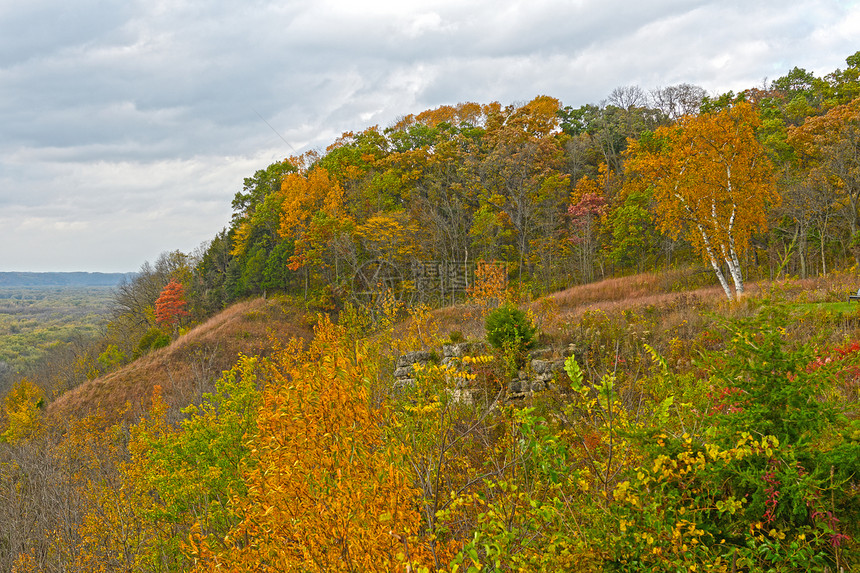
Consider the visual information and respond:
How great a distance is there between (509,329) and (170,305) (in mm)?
33582

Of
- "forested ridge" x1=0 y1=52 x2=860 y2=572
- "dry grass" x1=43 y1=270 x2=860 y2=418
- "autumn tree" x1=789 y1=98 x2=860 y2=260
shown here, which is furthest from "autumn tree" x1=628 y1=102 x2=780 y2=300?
"autumn tree" x1=789 y1=98 x2=860 y2=260

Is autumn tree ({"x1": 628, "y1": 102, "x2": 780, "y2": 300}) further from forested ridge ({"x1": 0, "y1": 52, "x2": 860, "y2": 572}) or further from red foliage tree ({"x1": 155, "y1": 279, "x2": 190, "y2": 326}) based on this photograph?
red foliage tree ({"x1": 155, "y1": 279, "x2": 190, "y2": 326})

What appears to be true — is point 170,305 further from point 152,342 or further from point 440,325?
point 440,325

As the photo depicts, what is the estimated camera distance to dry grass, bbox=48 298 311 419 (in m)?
23.9

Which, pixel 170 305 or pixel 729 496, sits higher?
pixel 170 305

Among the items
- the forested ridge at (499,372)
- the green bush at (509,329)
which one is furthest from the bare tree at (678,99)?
the green bush at (509,329)

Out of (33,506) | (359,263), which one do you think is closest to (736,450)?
(33,506)

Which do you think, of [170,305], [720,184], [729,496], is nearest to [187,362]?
[170,305]

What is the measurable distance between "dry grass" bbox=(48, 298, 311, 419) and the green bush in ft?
48.8

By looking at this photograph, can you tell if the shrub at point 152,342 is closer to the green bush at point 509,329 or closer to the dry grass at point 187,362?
the dry grass at point 187,362

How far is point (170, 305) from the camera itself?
117 feet

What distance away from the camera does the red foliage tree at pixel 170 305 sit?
3531 centimetres

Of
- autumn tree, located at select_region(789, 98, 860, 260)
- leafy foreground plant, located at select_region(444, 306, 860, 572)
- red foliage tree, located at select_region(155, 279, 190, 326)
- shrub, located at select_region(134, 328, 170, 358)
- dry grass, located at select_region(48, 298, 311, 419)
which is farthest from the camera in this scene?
red foliage tree, located at select_region(155, 279, 190, 326)

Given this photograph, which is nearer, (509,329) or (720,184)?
(509,329)
